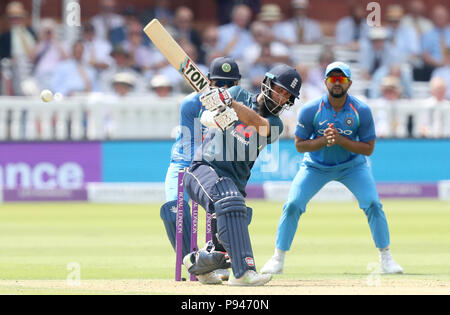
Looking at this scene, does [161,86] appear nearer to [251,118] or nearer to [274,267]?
[274,267]

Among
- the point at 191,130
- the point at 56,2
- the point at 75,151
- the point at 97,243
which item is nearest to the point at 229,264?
the point at 191,130

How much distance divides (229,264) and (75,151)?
29.8 ft

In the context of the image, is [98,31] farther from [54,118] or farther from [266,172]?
[266,172]

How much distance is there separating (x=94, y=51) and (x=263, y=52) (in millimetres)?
2922

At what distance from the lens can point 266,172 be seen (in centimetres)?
1666

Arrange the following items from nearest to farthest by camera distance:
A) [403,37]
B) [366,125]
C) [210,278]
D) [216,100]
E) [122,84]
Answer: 1. [216,100]
2. [210,278]
3. [366,125]
4. [122,84]
5. [403,37]

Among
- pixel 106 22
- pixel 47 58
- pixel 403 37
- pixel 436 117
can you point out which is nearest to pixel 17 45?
pixel 47 58

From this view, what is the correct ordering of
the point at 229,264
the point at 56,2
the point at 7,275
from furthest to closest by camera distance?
1. the point at 56,2
2. the point at 7,275
3. the point at 229,264

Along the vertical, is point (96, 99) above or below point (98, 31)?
below

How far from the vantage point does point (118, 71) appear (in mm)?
17359

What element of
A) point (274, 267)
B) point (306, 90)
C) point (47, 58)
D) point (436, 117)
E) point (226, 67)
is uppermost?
point (47, 58)

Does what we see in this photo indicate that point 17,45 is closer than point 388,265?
No

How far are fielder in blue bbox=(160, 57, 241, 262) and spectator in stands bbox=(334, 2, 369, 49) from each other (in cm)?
1062

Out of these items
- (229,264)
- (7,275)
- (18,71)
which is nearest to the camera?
(229,264)
